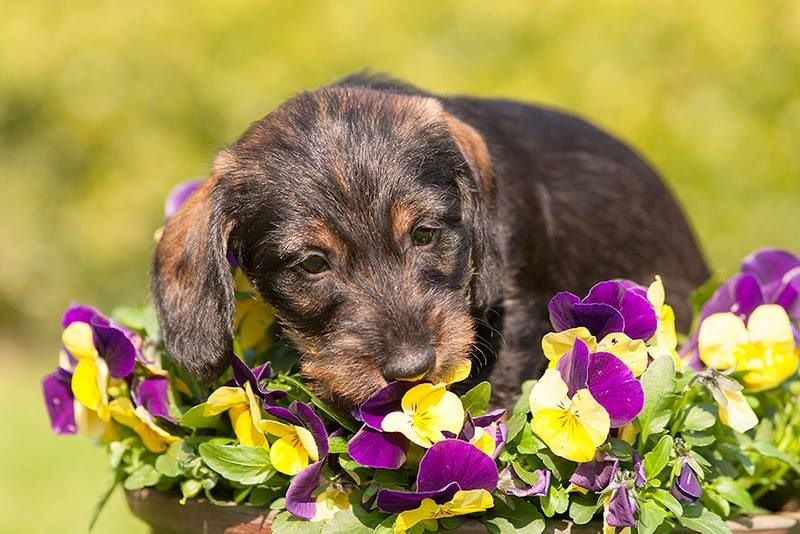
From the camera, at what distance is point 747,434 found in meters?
3.80

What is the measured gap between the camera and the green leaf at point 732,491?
3.42m

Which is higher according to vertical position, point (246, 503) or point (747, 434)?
point (246, 503)

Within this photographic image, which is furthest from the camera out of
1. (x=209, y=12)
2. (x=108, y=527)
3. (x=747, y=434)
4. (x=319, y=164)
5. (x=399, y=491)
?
(x=209, y=12)

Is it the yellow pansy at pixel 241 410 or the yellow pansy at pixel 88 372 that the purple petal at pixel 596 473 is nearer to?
the yellow pansy at pixel 241 410

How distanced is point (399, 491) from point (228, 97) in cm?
664

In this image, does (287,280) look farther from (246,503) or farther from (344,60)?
(344,60)

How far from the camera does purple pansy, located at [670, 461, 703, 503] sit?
3.16 metres

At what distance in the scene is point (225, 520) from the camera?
11.1ft

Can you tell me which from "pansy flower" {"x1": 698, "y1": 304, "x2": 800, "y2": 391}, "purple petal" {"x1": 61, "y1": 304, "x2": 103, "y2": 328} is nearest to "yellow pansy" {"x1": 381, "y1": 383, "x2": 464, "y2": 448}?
"pansy flower" {"x1": 698, "y1": 304, "x2": 800, "y2": 391}

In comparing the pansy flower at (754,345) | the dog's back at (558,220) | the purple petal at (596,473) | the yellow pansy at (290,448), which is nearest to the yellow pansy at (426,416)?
the yellow pansy at (290,448)

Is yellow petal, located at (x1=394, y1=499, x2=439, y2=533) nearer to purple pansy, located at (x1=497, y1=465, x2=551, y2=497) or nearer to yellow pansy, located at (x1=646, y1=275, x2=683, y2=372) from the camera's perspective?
purple pansy, located at (x1=497, y1=465, x2=551, y2=497)

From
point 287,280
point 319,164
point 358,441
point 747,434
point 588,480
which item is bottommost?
point 747,434

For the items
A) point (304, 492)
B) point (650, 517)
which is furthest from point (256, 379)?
point (650, 517)

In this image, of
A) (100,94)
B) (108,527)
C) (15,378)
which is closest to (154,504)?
(108,527)
